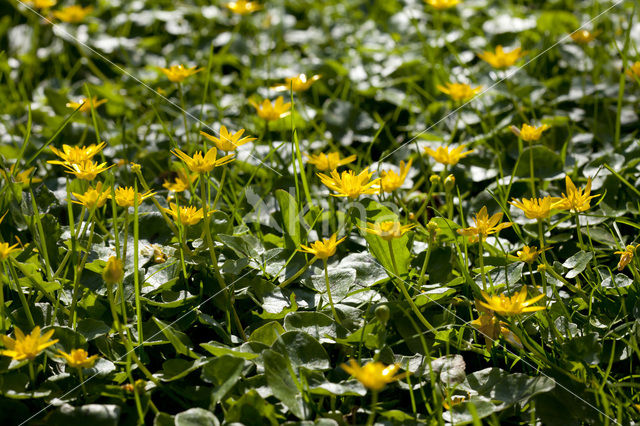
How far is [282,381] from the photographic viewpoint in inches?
39.8

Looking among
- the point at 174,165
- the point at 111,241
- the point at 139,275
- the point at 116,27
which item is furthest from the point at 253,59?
the point at 139,275

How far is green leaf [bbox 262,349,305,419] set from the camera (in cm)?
99

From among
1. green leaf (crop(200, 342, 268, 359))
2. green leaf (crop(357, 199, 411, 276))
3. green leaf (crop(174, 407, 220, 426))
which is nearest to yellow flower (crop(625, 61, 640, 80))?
green leaf (crop(357, 199, 411, 276))

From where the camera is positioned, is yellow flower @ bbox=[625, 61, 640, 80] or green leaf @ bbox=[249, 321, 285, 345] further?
yellow flower @ bbox=[625, 61, 640, 80]

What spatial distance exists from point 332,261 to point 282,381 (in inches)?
15.8

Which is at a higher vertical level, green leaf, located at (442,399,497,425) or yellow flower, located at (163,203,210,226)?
yellow flower, located at (163,203,210,226)

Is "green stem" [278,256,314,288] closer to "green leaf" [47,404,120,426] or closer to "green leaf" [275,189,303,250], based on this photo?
"green leaf" [275,189,303,250]

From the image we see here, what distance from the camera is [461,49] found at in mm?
2367

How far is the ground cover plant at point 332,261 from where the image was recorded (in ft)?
3.39

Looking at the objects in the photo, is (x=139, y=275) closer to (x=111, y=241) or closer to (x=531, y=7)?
(x=111, y=241)

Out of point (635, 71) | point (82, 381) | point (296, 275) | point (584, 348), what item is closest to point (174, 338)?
point (82, 381)

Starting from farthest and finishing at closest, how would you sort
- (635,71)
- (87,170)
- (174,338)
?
1. (635,71)
2. (87,170)
3. (174,338)

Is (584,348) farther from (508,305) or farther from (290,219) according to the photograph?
(290,219)

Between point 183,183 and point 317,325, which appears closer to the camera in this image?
point 317,325
